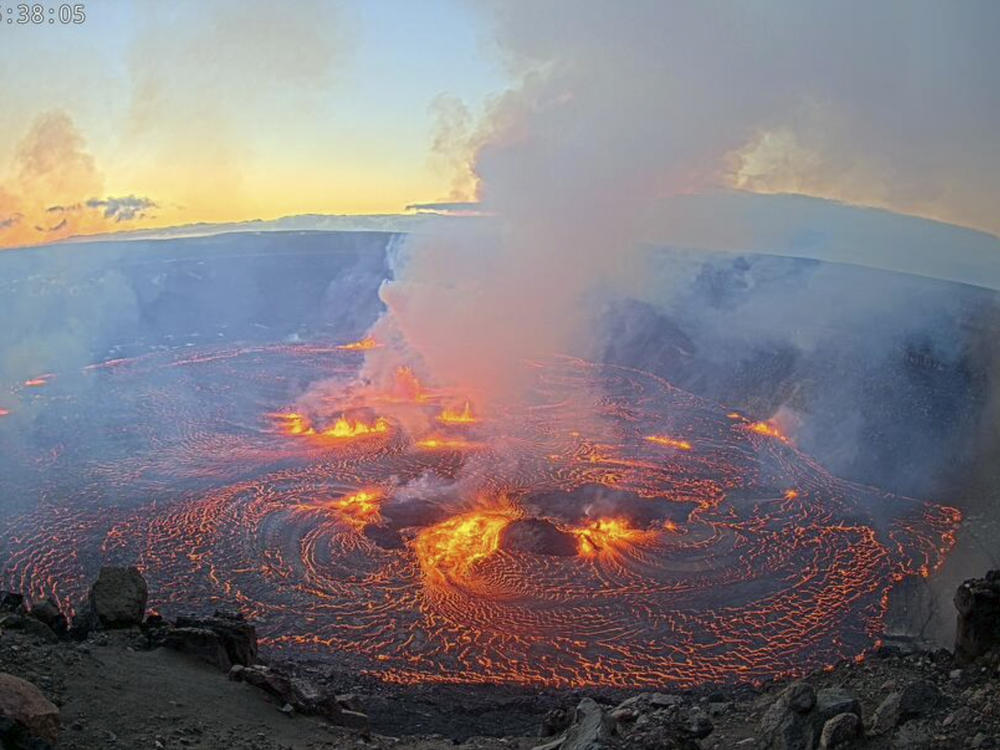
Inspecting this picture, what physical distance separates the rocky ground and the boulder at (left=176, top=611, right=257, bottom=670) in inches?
1.4

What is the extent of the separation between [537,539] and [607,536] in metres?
2.91

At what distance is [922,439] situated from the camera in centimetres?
4388

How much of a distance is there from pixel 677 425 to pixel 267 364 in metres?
34.0

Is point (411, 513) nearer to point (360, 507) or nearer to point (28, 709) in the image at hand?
point (360, 507)

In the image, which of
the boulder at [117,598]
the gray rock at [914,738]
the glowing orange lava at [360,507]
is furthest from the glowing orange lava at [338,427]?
the gray rock at [914,738]

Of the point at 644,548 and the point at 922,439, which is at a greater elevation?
the point at 922,439

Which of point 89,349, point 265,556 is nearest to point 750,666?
point 265,556

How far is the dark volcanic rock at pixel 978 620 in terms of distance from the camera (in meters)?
14.4

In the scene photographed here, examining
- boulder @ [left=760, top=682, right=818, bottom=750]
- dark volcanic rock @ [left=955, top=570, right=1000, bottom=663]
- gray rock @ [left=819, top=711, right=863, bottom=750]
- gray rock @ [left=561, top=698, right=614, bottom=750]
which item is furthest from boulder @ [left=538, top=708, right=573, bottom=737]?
dark volcanic rock @ [left=955, top=570, right=1000, bottom=663]

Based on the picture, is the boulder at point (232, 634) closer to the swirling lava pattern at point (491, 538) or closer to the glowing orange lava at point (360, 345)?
the swirling lava pattern at point (491, 538)

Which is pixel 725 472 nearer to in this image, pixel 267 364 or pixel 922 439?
pixel 922 439

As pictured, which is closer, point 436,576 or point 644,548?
point 436,576

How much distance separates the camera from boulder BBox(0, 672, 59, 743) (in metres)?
9.80

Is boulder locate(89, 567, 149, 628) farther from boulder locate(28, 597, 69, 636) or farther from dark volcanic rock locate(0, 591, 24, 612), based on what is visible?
dark volcanic rock locate(0, 591, 24, 612)
